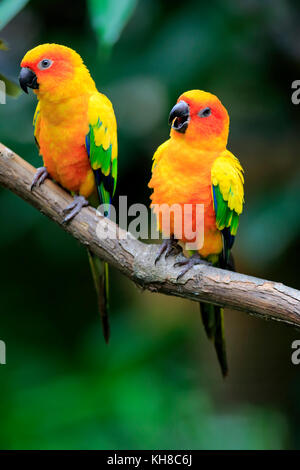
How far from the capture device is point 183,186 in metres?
1.73

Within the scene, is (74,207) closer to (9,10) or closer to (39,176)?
(39,176)

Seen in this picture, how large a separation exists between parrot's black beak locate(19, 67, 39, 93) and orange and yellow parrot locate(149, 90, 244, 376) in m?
0.42

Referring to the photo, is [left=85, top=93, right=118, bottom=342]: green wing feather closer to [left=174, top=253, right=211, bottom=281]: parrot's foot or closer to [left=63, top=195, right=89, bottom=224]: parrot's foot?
[left=63, top=195, right=89, bottom=224]: parrot's foot

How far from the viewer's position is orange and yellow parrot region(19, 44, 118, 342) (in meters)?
1.59

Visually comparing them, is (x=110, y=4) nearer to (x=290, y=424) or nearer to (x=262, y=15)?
(x=262, y=15)

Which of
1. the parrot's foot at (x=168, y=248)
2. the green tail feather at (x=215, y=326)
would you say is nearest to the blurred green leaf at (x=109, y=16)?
the parrot's foot at (x=168, y=248)

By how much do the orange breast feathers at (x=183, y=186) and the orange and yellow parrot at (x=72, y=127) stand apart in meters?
0.21

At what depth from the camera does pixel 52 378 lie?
A: 3549 mm

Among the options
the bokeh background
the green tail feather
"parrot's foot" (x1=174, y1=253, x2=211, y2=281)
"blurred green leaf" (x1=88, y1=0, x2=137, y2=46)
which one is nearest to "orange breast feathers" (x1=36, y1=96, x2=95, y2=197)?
"blurred green leaf" (x1=88, y1=0, x2=137, y2=46)

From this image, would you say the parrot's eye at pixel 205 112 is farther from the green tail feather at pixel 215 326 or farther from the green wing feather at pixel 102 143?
the green tail feather at pixel 215 326

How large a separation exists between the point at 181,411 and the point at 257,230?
125 centimetres

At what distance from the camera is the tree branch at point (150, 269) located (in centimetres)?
175

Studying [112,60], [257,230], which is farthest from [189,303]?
[112,60]

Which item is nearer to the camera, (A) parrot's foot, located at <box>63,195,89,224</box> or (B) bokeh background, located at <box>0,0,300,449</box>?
(A) parrot's foot, located at <box>63,195,89,224</box>
